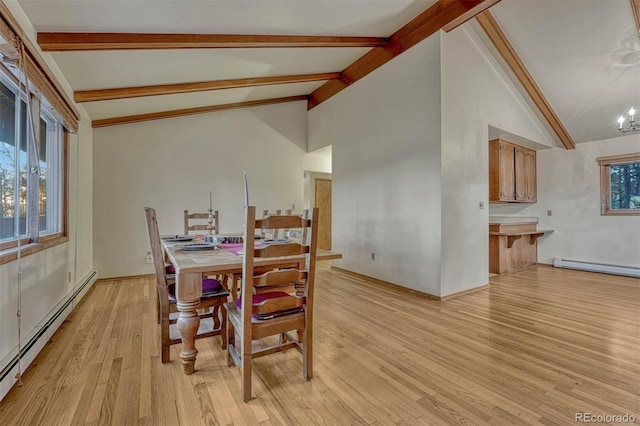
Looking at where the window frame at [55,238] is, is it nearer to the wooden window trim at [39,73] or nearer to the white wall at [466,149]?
the wooden window trim at [39,73]

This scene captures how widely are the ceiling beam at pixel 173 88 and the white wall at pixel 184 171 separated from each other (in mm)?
1178

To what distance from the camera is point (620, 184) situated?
4.86m

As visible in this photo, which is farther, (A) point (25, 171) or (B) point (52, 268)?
(B) point (52, 268)

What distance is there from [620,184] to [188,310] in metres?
6.80

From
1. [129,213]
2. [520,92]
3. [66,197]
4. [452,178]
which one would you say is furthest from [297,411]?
[520,92]

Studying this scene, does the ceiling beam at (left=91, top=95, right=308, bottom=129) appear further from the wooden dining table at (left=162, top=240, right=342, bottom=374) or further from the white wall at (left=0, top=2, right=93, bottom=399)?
the wooden dining table at (left=162, top=240, right=342, bottom=374)

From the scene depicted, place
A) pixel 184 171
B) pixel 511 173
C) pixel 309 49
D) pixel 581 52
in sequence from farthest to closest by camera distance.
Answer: pixel 511 173 < pixel 184 171 < pixel 581 52 < pixel 309 49

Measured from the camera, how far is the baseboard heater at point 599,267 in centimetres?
460

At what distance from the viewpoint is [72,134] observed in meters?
3.15

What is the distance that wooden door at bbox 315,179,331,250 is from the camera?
638 centimetres

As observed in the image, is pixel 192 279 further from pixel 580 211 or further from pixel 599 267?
pixel 580 211

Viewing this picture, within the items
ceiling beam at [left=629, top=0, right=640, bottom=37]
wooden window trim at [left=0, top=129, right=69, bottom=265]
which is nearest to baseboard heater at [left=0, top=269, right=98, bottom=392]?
wooden window trim at [left=0, top=129, right=69, bottom=265]

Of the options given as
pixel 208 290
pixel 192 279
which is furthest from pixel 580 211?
pixel 192 279

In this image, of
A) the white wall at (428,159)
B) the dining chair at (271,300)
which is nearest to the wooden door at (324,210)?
the white wall at (428,159)
